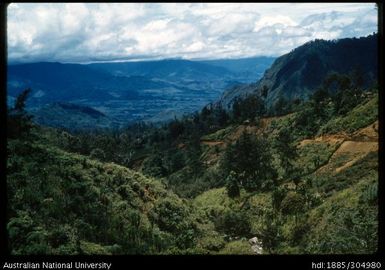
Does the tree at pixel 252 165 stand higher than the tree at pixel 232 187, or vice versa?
the tree at pixel 252 165

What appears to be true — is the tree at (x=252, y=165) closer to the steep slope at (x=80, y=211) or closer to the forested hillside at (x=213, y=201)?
the forested hillside at (x=213, y=201)

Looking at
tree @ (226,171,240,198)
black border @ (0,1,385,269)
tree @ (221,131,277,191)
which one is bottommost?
tree @ (226,171,240,198)

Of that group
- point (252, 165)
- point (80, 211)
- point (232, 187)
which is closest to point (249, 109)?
point (252, 165)

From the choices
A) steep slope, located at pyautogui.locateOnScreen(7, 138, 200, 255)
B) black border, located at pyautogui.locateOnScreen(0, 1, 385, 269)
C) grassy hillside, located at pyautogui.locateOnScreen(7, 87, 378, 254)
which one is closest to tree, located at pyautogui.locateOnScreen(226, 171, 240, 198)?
grassy hillside, located at pyautogui.locateOnScreen(7, 87, 378, 254)

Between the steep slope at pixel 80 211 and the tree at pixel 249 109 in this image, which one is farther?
the tree at pixel 249 109

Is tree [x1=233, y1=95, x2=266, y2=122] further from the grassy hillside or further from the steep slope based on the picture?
the steep slope

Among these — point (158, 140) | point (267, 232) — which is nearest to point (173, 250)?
point (267, 232)

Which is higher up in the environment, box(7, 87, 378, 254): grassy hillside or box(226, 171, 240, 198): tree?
box(7, 87, 378, 254): grassy hillside

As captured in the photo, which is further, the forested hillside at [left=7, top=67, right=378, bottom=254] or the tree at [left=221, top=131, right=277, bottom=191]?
the tree at [left=221, top=131, right=277, bottom=191]
